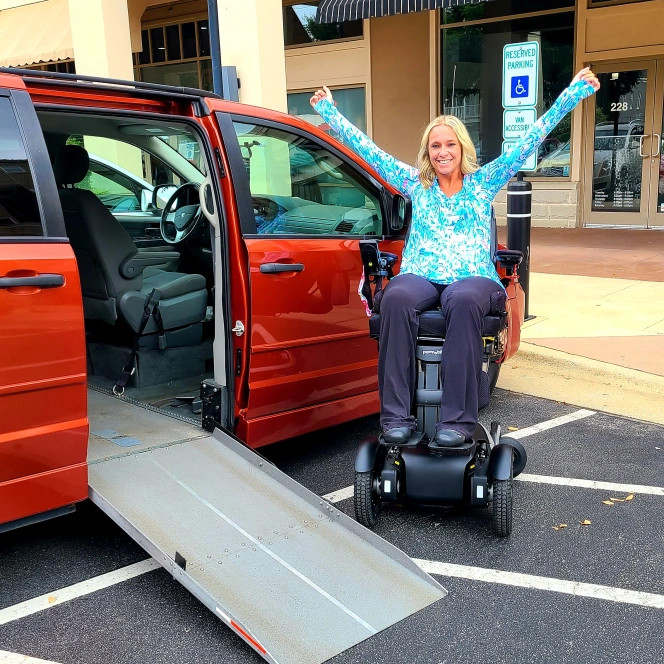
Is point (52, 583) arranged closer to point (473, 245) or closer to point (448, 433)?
point (448, 433)

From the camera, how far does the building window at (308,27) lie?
1384 centimetres

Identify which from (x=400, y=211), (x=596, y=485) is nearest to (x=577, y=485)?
(x=596, y=485)

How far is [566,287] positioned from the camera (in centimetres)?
840

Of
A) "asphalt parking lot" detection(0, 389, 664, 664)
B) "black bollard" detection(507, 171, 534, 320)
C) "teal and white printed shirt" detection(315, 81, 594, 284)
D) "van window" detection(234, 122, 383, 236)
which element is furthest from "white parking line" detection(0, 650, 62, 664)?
"black bollard" detection(507, 171, 534, 320)

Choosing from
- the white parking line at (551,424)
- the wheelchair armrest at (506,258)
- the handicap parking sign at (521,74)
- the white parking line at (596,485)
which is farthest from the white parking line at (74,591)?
the handicap parking sign at (521,74)

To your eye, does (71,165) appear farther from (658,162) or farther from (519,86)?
(658,162)

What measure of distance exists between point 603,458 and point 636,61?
8.76m

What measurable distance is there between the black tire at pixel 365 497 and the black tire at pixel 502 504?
1.74 feet

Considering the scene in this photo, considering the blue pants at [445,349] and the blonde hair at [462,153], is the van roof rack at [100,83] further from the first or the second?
the blue pants at [445,349]

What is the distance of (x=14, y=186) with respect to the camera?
3.10 metres

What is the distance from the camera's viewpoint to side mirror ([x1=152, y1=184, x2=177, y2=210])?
5891mm

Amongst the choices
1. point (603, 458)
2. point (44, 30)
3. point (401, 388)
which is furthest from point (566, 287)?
point (44, 30)

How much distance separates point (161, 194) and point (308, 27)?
9.38m

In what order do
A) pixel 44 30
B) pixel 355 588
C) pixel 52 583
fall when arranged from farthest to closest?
pixel 44 30 → pixel 52 583 → pixel 355 588
